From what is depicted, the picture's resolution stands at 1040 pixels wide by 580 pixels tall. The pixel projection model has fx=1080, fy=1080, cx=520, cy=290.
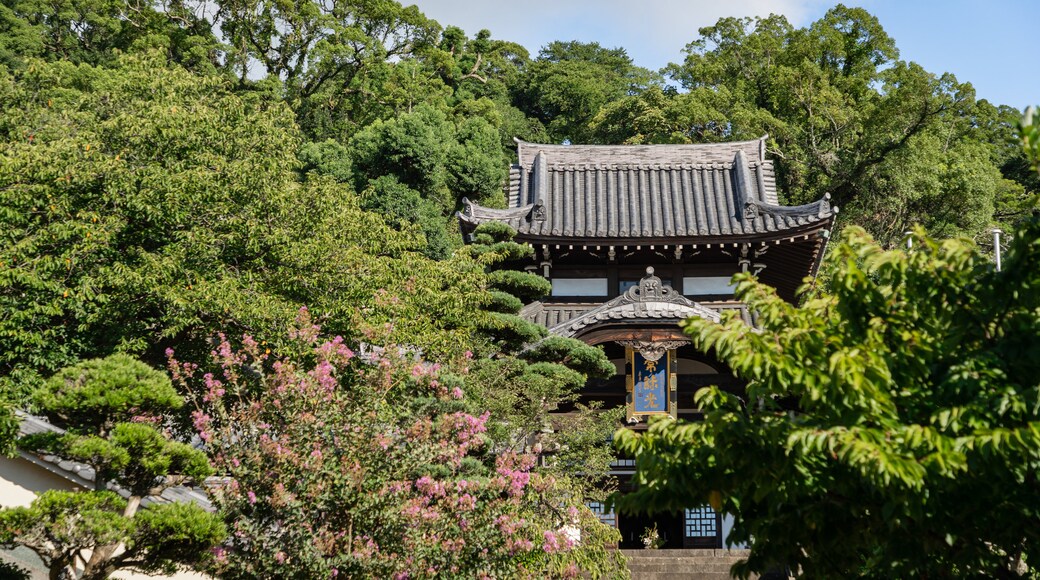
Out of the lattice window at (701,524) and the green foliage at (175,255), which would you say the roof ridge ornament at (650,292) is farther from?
the lattice window at (701,524)

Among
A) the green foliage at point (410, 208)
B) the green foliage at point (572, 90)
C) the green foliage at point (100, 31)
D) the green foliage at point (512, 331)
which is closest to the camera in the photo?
the green foliage at point (512, 331)

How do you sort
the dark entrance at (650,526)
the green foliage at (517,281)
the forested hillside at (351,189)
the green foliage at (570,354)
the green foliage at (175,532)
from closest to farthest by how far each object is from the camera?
the green foliage at (175,532) < the forested hillside at (351,189) < the green foliage at (570,354) < the green foliage at (517,281) < the dark entrance at (650,526)

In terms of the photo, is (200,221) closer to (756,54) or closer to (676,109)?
(676,109)

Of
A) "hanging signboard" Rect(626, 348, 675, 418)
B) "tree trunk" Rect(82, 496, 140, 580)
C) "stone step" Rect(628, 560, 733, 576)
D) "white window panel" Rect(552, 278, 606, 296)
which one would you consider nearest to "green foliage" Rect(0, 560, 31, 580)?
"tree trunk" Rect(82, 496, 140, 580)

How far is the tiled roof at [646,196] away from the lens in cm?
2483

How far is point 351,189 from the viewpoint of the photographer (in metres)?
30.9

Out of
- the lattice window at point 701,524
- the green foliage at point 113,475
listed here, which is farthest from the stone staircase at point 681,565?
the green foliage at point 113,475

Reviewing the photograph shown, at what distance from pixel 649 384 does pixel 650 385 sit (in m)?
0.04

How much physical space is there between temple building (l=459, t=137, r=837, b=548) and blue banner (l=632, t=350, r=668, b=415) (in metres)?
0.02

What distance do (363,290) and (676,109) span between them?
27079 millimetres

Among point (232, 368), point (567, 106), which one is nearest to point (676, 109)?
point (567, 106)

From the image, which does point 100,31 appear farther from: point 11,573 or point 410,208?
point 11,573

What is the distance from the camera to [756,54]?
4706 centimetres

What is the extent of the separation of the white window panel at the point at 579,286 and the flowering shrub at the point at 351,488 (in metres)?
12.5
